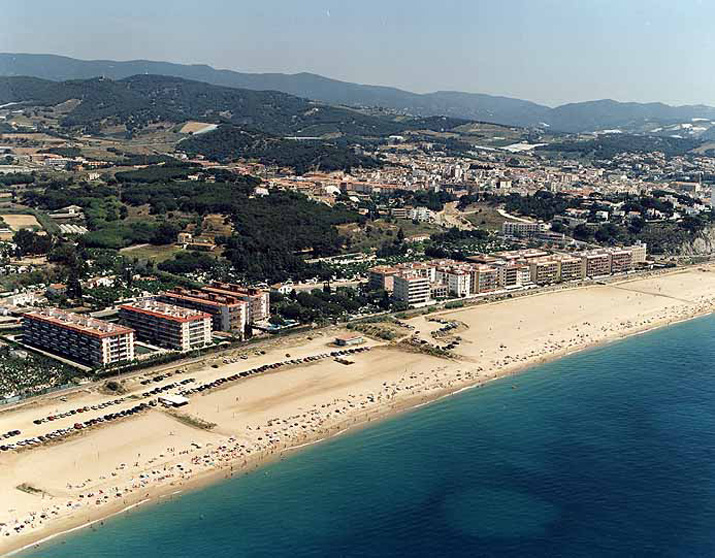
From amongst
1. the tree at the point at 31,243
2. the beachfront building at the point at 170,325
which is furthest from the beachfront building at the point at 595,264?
the tree at the point at 31,243

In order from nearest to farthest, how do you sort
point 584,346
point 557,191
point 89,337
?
point 89,337 → point 584,346 → point 557,191

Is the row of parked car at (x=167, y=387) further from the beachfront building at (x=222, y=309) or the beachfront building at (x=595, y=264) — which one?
the beachfront building at (x=595, y=264)

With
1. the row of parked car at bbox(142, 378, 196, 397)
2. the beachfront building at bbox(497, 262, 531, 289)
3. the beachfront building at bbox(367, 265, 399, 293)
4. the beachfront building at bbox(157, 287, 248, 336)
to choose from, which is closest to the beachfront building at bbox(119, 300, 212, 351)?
the beachfront building at bbox(157, 287, 248, 336)

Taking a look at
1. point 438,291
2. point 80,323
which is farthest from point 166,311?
point 438,291

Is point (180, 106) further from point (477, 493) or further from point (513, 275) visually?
point (477, 493)

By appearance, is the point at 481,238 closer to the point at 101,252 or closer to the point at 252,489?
the point at 101,252

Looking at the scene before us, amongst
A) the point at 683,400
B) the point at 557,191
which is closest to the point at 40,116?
the point at 557,191
